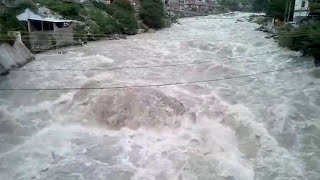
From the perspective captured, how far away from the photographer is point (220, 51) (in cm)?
1547

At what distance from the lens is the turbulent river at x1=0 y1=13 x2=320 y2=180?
7133 mm

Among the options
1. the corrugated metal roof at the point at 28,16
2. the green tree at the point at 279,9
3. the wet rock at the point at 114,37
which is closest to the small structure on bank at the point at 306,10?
the green tree at the point at 279,9

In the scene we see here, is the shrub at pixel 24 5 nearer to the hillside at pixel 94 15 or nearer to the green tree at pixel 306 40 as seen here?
the hillside at pixel 94 15

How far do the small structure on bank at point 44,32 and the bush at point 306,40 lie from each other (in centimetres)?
984

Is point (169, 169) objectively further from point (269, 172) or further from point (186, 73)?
point (186, 73)

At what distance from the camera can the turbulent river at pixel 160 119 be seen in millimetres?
7133

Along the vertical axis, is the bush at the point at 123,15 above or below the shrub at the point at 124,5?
below

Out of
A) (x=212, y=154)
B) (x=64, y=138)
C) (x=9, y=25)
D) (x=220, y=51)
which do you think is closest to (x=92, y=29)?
(x=9, y=25)

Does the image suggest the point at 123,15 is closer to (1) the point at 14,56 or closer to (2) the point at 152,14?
(2) the point at 152,14

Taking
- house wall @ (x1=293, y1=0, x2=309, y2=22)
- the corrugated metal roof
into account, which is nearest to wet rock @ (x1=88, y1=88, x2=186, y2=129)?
the corrugated metal roof

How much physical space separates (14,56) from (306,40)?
36.5 feet

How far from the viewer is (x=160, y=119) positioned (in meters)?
8.77

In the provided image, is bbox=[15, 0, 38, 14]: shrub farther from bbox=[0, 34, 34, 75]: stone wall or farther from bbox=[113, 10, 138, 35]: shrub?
bbox=[113, 10, 138, 35]: shrub

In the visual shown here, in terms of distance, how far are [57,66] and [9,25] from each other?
3238 mm
